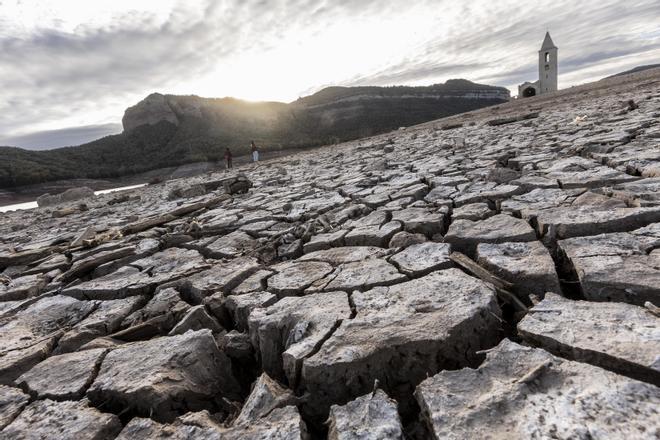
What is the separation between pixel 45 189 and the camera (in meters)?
19.3

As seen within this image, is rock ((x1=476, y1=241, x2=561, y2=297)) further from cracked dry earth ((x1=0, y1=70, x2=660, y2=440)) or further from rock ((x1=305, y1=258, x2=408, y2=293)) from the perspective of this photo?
rock ((x1=305, y1=258, x2=408, y2=293))

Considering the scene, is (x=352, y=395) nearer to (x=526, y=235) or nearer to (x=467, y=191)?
(x=526, y=235)

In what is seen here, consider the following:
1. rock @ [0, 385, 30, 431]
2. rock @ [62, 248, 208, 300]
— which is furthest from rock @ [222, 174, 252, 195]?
rock @ [0, 385, 30, 431]

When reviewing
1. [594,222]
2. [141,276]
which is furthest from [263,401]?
[594,222]

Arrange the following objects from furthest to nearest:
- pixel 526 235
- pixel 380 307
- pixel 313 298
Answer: pixel 526 235, pixel 313 298, pixel 380 307

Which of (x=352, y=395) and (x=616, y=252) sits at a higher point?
(x=616, y=252)

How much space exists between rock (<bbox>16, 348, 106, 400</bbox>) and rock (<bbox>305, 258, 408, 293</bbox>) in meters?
0.94

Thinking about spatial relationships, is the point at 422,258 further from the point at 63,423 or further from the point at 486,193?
the point at 63,423

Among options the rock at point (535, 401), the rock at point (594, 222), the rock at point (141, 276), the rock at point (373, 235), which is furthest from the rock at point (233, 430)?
the rock at point (594, 222)

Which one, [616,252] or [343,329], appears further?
[616,252]

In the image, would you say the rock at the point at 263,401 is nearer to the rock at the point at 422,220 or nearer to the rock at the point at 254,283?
the rock at the point at 254,283

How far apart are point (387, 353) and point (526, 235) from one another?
1163mm

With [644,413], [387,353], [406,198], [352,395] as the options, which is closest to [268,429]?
[352,395]

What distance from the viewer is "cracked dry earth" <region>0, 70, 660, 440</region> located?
0.96 meters
